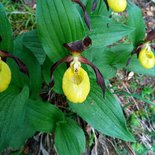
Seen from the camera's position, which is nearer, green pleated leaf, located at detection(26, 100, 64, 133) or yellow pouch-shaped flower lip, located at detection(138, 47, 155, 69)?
green pleated leaf, located at detection(26, 100, 64, 133)

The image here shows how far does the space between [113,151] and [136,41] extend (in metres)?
0.82

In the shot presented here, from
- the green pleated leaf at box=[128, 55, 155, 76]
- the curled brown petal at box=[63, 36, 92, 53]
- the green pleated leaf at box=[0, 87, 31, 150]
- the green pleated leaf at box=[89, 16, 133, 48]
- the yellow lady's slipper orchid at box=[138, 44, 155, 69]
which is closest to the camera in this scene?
the curled brown petal at box=[63, 36, 92, 53]

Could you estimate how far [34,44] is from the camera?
172cm

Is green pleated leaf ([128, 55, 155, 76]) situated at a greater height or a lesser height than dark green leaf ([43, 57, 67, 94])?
lesser

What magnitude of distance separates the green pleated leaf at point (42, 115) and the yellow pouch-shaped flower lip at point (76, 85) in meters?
0.28

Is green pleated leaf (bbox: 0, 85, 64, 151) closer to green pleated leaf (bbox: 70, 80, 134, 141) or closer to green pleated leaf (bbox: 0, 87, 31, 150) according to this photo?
green pleated leaf (bbox: 0, 87, 31, 150)

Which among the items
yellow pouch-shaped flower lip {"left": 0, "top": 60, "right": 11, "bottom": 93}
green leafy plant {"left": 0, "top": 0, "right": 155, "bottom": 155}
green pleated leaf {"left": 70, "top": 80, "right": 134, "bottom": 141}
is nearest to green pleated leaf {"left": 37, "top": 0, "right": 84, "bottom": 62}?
green leafy plant {"left": 0, "top": 0, "right": 155, "bottom": 155}

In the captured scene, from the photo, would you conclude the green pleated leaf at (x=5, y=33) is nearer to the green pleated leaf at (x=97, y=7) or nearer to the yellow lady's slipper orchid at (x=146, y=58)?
the green pleated leaf at (x=97, y=7)

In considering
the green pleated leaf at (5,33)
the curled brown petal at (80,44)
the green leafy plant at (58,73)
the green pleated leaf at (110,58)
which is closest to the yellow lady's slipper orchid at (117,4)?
the green leafy plant at (58,73)

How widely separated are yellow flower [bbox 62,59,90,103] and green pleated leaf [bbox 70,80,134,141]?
0.16 meters

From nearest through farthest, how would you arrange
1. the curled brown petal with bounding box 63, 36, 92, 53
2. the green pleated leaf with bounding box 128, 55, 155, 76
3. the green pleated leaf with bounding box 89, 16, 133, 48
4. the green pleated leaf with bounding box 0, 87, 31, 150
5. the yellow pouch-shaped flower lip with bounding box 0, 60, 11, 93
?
the curled brown petal with bounding box 63, 36, 92, 53 → the yellow pouch-shaped flower lip with bounding box 0, 60, 11, 93 → the green pleated leaf with bounding box 0, 87, 31, 150 → the green pleated leaf with bounding box 89, 16, 133, 48 → the green pleated leaf with bounding box 128, 55, 155, 76

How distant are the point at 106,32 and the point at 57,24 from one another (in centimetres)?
36

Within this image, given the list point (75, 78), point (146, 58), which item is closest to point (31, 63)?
point (75, 78)

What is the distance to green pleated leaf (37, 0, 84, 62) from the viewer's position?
1.29 m
